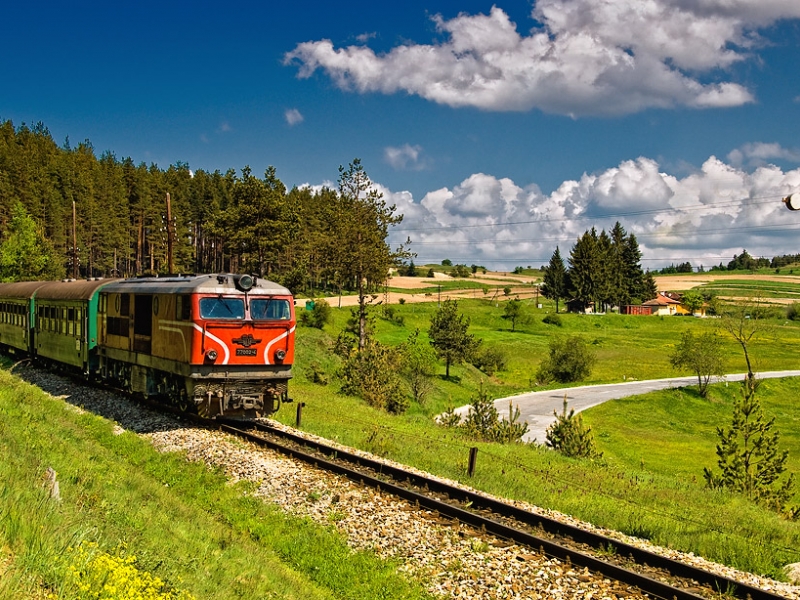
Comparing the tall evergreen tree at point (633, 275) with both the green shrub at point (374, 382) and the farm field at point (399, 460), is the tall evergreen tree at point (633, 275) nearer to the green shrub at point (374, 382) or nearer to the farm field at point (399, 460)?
the farm field at point (399, 460)

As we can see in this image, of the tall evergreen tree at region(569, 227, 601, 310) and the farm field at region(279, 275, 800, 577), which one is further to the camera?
the tall evergreen tree at region(569, 227, 601, 310)

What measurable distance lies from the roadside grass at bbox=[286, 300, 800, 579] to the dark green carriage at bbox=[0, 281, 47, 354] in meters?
12.6

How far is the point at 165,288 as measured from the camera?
1956 cm

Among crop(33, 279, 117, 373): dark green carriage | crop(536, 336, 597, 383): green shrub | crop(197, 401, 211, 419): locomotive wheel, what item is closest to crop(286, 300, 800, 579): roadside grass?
crop(536, 336, 597, 383): green shrub

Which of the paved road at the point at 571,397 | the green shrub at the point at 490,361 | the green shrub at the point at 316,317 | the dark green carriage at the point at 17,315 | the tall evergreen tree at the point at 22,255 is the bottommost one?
the paved road at the point at 571,397

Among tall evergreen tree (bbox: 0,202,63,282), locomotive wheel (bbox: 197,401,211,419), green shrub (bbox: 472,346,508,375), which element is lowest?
green shrub (bbox: 472,346,508,375)

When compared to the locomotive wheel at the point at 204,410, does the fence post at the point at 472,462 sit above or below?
below

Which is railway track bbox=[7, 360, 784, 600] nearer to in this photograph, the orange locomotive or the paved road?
the orange locomotive

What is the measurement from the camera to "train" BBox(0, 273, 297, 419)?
1798cm

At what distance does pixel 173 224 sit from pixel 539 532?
33.8 m

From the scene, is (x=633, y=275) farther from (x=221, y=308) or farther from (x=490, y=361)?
(x=221, y=308)

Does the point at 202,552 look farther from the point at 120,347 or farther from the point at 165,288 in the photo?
the point at 120,347

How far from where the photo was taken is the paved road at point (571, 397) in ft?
161

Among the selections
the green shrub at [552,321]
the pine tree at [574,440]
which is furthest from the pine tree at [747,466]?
the green shrub at [552,321]
